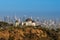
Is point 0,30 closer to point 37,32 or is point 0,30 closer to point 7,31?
point 7,31

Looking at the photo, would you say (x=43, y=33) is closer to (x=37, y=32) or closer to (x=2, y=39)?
(x=37, y=32)

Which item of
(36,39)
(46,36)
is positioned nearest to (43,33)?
(46,36)

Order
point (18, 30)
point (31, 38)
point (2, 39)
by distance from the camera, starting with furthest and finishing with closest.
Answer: point (18, 30) < point (31, 38) < point (2, 39)

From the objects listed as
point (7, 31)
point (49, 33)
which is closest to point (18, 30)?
point (7, 31)

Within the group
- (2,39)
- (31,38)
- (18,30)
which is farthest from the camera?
(18,30)

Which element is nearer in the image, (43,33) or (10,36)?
(10,36)

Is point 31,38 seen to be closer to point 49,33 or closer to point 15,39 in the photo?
point 15,39

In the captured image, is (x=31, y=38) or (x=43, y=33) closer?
(x=31, y=38)
